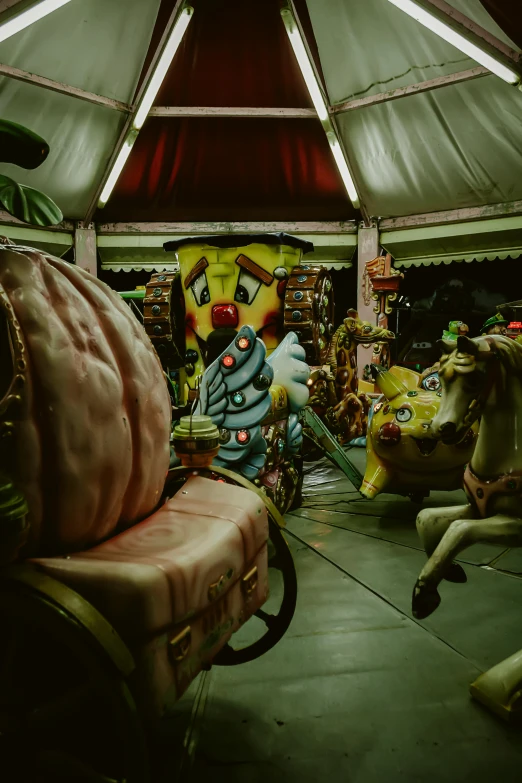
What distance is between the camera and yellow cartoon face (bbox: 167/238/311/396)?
3982 millimetres

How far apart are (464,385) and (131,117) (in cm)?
596

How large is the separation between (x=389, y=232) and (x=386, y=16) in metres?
2.48

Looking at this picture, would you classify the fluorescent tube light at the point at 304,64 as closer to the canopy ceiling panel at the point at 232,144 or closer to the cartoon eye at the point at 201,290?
the canopy ceiling panel at the point at 232,144

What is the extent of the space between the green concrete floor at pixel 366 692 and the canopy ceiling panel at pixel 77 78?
5.40 metres

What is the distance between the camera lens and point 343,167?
6773 mm

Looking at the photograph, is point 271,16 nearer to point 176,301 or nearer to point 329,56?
point 329,56

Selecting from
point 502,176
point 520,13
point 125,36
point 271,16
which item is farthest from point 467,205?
point 125,36

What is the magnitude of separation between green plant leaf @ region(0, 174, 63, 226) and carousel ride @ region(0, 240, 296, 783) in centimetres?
7

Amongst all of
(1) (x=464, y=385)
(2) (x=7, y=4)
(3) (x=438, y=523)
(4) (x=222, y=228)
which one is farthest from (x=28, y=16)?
(3) (x=438, y=523)

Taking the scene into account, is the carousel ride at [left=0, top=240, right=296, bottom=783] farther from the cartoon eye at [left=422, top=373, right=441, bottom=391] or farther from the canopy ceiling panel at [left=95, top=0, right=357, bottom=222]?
the canopy ceiling panel at [left=95, top=0, right=357, bottom=222]

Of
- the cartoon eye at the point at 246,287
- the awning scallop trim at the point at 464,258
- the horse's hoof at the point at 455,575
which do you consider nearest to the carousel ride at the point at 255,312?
the cartoon eye at the point at 246,287

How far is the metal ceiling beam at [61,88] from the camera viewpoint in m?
5.49

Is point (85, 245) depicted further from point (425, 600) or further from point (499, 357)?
point (425, 600)

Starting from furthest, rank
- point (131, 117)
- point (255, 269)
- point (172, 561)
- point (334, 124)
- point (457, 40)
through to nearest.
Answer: point (334, 124) → point (131, 117) → point (457, 40) → point (255, 269) → point (172, 561)
